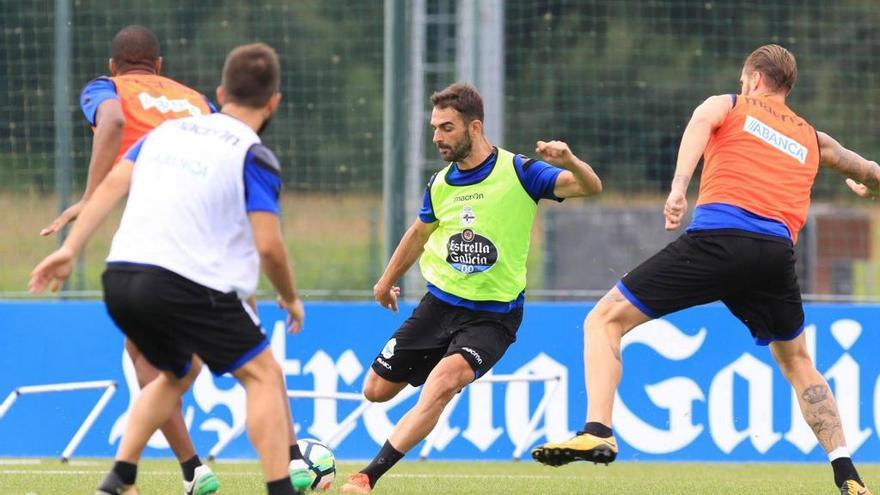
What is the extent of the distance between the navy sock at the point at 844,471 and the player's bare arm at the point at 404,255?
7.65ft

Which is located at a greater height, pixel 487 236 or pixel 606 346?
pixel 487 236

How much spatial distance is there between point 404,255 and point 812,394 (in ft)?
7.24

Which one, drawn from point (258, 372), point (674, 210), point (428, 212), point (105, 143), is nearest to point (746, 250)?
point (674, 210)

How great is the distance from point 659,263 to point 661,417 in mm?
3944

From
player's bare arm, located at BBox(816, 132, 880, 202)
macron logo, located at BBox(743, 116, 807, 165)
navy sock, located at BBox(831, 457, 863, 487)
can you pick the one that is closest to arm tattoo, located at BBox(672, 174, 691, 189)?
macron logo, located at BBox(743, 116, 807, 165)

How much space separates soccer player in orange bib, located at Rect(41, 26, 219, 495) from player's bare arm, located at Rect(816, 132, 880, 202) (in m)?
2.98

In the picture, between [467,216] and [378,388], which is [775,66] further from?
Result: [378,388]

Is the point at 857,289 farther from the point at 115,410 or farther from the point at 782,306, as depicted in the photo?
the point at 782,306

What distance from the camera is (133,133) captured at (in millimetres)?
7254

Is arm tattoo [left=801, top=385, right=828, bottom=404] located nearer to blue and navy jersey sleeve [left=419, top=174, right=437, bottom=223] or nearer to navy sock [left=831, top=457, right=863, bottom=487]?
navy sock [left=831, top=457, right=863, bottom=487]

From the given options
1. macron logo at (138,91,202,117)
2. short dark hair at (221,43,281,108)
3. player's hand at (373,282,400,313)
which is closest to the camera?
short dark hair at (221,43,281,108)

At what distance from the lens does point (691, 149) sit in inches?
270

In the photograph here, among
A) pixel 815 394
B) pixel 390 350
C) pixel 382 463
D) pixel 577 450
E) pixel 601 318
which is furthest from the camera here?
pixel 390 350

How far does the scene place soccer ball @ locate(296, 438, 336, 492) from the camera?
749 centimetres
